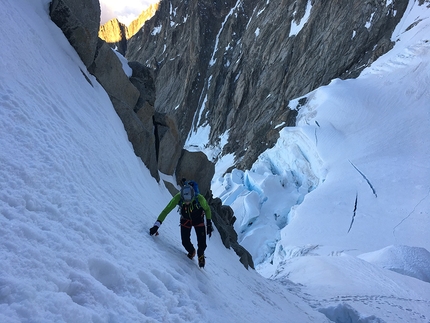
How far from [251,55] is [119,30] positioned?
67.0m

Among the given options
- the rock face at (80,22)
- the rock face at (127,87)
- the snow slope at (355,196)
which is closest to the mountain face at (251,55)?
the snow slope at (355,196)

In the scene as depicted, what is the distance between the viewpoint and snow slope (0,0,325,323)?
2.49 metres

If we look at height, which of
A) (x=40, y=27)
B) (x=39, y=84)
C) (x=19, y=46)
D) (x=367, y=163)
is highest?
(x=367, y=163)

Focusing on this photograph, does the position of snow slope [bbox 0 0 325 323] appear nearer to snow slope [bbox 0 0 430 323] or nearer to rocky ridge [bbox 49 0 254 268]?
snow slope [bbox 0 0 430 323]

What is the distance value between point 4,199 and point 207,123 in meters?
55.1

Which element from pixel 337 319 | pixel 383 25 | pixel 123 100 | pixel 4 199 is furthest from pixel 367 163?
pixel 383 25

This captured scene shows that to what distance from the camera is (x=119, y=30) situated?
104938 millimetres

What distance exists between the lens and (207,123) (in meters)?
57.7

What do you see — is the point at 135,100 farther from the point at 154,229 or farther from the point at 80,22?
the point at 154,229

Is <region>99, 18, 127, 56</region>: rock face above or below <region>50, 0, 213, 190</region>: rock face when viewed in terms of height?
above

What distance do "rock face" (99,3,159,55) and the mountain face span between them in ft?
65.0

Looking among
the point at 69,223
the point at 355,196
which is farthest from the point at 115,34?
the point at 69,223

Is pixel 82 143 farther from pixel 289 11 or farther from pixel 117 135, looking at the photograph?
pixel 289 11

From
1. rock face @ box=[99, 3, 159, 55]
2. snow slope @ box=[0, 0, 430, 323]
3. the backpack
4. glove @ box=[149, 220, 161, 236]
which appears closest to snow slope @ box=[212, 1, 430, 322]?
snow slope @ box=[0, 0, 430, 323]
